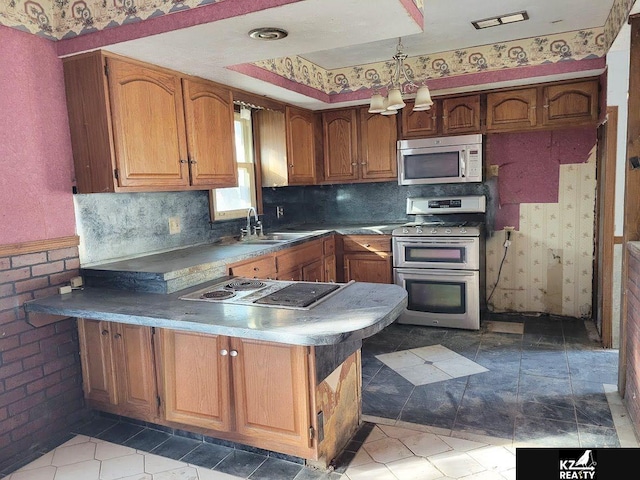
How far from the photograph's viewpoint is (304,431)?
2.04 m

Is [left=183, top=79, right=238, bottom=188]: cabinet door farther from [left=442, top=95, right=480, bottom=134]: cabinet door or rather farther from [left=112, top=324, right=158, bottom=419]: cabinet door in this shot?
[left=442, top=95, right=480, bottom=134]: cabinet door

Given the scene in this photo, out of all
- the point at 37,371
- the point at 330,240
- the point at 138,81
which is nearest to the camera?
the point at 37,371

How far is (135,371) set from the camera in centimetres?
244

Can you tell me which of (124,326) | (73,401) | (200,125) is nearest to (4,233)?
(124,326)

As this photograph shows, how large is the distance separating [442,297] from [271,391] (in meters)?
2.46

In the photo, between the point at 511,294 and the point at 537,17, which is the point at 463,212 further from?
the point at 537,17

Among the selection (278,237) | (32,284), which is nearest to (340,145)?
(278,237)

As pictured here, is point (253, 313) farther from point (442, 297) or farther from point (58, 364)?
point (442, 297)

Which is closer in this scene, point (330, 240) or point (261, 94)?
point (261, 94)

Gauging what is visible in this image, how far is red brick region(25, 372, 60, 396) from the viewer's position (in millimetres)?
2439

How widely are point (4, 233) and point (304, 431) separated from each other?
5.73 ft

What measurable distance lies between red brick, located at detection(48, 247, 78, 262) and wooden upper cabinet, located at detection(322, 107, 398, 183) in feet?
8.98

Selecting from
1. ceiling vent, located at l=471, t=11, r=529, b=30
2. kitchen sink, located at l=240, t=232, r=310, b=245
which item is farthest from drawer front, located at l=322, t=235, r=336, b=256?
ceiling vent, located at l=471, t=11, r=529, b=30

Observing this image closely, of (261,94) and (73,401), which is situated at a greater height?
(261,94)
